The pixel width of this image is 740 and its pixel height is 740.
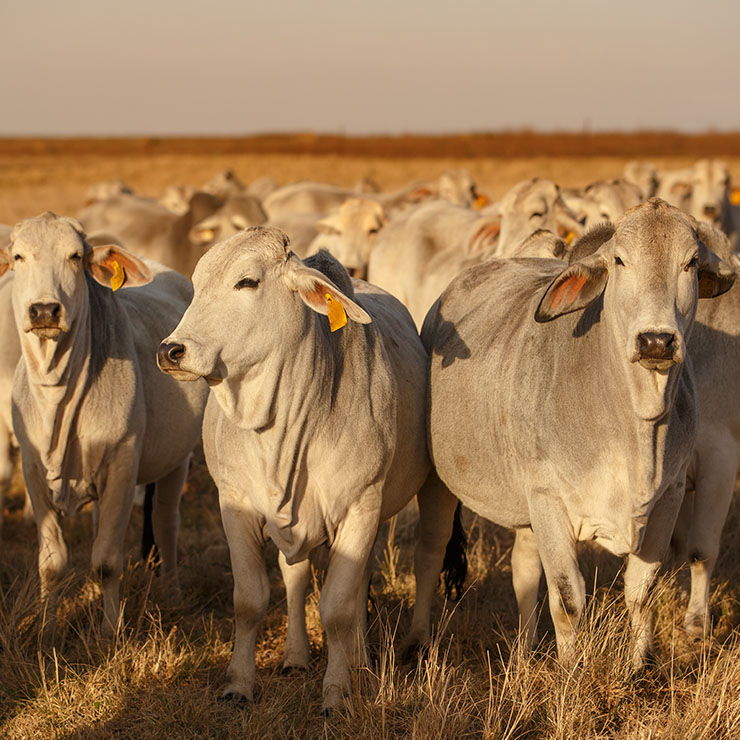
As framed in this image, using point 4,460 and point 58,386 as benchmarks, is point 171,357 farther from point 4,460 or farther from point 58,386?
point 4,460

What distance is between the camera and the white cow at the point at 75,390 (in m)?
5.19

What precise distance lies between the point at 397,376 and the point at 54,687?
191cm

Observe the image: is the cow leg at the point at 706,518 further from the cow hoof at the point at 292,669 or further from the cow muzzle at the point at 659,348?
the cow hoof at the point at 292,669

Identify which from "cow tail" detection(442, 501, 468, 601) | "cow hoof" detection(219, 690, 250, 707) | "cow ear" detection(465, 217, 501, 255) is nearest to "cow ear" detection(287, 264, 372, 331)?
"cow hoof" detection(219, 690, 250, 707)

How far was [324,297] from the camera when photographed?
4332 millimetres

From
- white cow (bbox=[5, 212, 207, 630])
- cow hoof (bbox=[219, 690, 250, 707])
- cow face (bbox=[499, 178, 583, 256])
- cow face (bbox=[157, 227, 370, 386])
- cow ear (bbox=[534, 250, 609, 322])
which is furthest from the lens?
cow face (bbox=[499, 178, 583, 256])

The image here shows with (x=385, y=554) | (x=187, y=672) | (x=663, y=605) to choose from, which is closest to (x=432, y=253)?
(x=385, y=554)

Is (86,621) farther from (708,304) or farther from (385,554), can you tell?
(708,304)

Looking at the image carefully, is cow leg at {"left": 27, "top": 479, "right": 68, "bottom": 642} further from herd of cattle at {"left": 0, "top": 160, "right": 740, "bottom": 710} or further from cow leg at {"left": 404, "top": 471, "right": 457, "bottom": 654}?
cow leg at {"left": 404, "top": 471, "right": 457, "bottom": 654}

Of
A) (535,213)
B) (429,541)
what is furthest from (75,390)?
Result: (535,213)

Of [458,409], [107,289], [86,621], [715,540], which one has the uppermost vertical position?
[107,289]

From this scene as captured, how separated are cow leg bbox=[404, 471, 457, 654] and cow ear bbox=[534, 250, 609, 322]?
134cm

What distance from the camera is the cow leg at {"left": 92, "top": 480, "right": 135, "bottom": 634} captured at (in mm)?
5324

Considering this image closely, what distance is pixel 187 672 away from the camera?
4.75 meters
